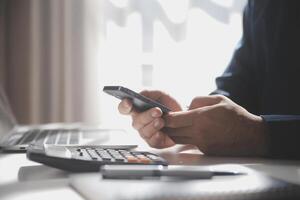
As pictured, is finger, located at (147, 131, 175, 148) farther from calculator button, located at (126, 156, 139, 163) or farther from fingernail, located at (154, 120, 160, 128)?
calculator button, located at (126, 156, 139, 163)

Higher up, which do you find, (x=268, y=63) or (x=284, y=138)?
(x=268, y=63)

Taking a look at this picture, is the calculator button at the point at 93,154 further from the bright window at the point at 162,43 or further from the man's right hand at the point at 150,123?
the bright window at the point at 162,43

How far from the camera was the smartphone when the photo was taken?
63 centimetres

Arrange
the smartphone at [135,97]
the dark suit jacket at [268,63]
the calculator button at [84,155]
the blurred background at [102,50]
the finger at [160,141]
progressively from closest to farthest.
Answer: the calculator button at [84,155], the smartphone at [135,97], the finger at [160,141], the dark suit jacket at [268,63], the blurred background at [102,50]

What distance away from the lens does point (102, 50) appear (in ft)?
6.08

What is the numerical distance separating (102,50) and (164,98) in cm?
97

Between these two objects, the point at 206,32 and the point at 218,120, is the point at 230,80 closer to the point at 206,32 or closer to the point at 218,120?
the point at 218,120

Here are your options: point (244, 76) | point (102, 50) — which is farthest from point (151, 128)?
point (102, 50)

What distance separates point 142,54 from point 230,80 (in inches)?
37.2

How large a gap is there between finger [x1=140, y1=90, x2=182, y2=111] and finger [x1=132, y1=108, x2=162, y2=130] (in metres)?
0.14

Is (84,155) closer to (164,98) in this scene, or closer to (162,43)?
(164,98)

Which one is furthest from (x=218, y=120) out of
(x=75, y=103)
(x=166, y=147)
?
(x=75, y=103)

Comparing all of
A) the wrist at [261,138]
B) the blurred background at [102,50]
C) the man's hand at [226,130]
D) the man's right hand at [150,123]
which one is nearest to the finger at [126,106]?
the man's right hand at [150,123]

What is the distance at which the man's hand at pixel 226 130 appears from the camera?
0.66 metres
